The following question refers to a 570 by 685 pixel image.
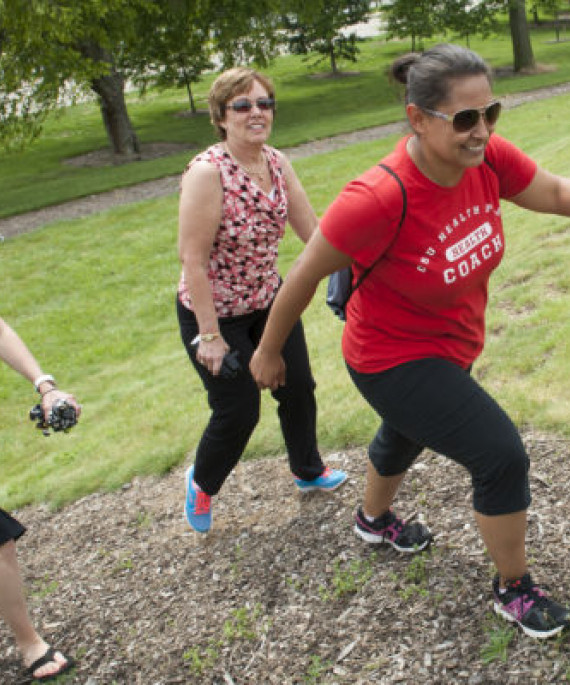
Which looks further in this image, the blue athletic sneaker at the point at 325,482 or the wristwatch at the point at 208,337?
the blue athletic sneaker at the point at 325,482

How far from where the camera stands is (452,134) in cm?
255

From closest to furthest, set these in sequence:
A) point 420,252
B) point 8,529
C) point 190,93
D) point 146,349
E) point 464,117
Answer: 1. point 464,117
2. point 420,252
3. point 8,529
4. point 146,349
5. point 190,93

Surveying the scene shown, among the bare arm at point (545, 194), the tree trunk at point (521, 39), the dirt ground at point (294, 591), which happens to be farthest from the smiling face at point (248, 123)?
the tree trunk at point (521, 39)

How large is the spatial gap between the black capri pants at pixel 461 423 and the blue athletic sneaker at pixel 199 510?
63.2 inches

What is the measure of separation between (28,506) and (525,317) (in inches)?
150

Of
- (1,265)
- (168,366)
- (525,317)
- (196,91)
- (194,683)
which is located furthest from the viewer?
(196,91)

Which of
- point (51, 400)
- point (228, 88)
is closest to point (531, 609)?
point (51, 400)

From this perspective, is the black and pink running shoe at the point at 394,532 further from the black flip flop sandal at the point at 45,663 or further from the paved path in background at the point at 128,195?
the paved path in background at the point at 128,195

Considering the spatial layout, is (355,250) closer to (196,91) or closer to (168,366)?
(168,366)

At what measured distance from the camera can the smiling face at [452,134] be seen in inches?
100

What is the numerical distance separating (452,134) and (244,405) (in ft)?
5.84

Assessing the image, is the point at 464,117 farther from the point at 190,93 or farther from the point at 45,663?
the point at 190,93

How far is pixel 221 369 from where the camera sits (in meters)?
3.64

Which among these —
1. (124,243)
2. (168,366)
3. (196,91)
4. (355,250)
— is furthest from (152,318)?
(196,91)
